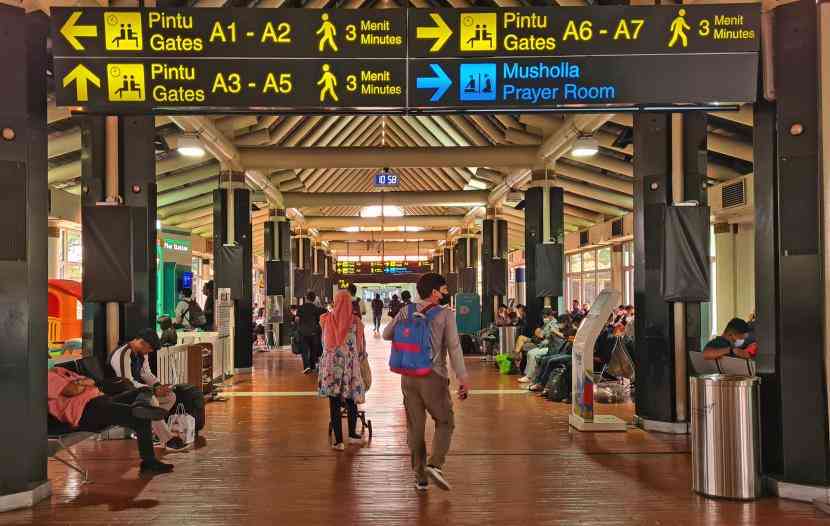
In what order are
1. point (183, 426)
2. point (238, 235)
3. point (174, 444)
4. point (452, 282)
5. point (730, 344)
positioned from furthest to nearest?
point (452, 282) → point (238, 235) → point (730, 344) → point (183, 426) → point (174, 444)

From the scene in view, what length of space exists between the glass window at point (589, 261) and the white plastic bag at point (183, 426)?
15604 mm

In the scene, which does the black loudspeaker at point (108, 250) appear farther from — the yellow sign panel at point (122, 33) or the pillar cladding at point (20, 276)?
the yellow sign panel at point (122, 33)


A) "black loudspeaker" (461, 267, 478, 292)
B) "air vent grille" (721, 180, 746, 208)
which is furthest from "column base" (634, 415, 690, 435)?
"black loudspeaker" (461, 267, 478, 292)

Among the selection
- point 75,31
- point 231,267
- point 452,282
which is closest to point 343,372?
point 75,31

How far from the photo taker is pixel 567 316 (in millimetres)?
11172

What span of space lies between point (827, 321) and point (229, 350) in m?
9.11

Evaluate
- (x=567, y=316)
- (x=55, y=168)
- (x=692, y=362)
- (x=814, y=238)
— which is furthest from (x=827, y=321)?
(x=55, y=168)

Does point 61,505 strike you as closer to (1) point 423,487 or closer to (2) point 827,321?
(1) point 423,487

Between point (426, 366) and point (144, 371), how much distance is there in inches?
114

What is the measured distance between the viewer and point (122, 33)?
16.0ft

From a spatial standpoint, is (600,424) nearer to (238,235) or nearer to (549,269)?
(549,269)

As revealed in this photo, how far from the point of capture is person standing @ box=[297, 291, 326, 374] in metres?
13.1

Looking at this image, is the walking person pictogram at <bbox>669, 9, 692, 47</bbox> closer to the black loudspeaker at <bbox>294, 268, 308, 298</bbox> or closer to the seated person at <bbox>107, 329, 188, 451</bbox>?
the seated person at <bbox>107, 329, 188, 451</bbox>

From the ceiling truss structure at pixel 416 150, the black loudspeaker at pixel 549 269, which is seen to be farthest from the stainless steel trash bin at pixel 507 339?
the ceiling truss structure at pixel 416 150
